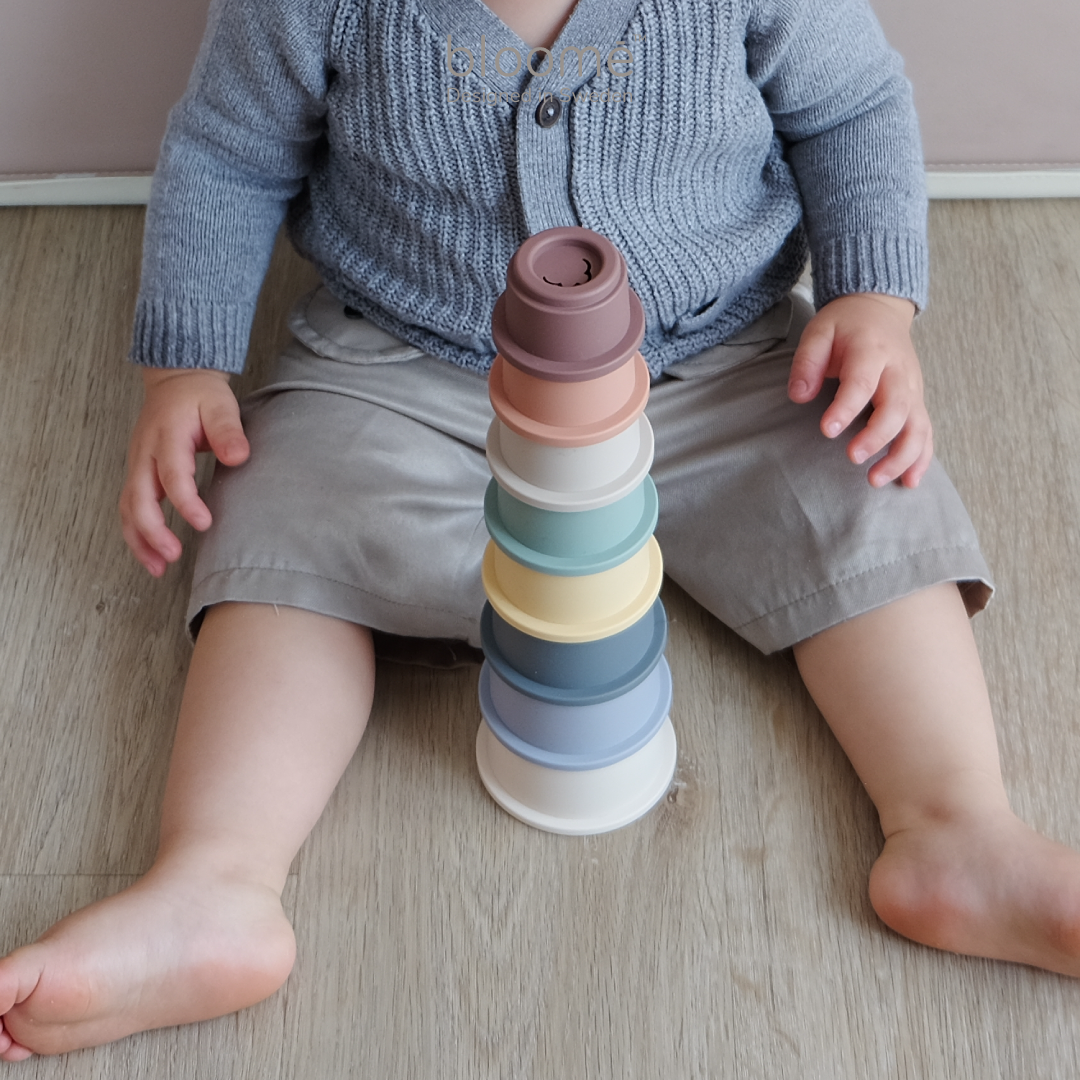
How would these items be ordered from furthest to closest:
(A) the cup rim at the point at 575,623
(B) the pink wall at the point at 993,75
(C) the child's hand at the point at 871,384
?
(B) the pink wall at the point at 993,75, (C) the child's hand at the point at 871,384, (A) the cup rim at the point at 575,623

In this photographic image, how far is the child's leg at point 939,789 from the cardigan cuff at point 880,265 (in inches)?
7.2

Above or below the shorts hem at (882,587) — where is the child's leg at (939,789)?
below

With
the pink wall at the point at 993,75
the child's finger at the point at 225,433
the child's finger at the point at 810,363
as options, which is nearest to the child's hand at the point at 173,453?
the child's finger at the point at 225,433

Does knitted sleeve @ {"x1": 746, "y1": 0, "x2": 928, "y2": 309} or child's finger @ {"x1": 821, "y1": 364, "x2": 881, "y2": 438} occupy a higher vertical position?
knitted sleeve @ {"x1": 746, "y1": 0, "x2": 928, "y2": 309}

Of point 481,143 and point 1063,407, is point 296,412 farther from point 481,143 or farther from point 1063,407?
point 1063,407

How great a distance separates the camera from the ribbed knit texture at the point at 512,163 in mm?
700

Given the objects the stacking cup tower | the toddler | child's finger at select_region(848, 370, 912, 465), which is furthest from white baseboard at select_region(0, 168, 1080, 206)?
the stacking cup tower

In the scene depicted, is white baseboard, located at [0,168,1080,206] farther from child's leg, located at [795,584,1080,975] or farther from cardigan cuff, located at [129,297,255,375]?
child's leg, located at [795,584,1080,975]

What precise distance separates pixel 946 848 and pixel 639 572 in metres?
0.23

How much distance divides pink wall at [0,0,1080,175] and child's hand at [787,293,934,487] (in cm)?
31

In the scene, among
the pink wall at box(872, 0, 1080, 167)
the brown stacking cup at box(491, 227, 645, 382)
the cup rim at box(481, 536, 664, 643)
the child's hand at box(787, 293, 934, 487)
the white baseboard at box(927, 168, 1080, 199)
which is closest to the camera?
the brown stacking cup at box(491, 227, 645, 382)

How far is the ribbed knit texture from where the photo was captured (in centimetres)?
70

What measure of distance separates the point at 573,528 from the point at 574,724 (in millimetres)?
145

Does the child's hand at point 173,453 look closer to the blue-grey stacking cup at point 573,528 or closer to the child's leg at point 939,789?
the blue-grey stacking cup at point 573,528
